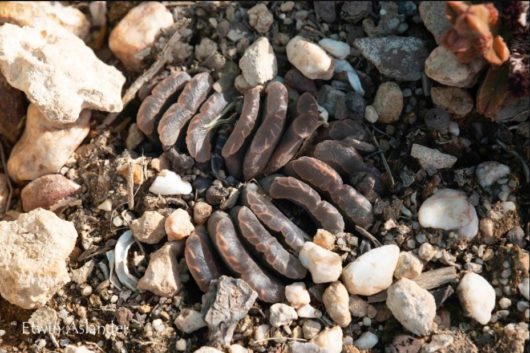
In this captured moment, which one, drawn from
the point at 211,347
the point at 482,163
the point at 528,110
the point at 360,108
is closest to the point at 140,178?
the point at 211,347

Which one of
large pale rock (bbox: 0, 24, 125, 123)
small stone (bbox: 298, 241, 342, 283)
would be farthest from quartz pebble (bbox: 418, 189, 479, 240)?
large pale rock (bbox: 0, 24, 125, 123)

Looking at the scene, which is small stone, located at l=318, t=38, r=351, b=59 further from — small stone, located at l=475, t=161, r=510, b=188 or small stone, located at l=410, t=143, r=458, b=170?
small stone, located at l=475, t=161, r=510, b=188

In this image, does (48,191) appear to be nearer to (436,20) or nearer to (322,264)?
(322,264)

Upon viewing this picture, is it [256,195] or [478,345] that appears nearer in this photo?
[478,345]

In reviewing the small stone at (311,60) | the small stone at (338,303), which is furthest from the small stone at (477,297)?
the small stone at (311,60)

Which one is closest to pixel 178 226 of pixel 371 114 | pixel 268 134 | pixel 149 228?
pixel 149 228

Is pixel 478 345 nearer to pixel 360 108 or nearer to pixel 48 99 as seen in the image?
pixel 360 108

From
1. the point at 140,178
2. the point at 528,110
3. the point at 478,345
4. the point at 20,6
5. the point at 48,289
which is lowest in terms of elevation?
the point at 478,345
